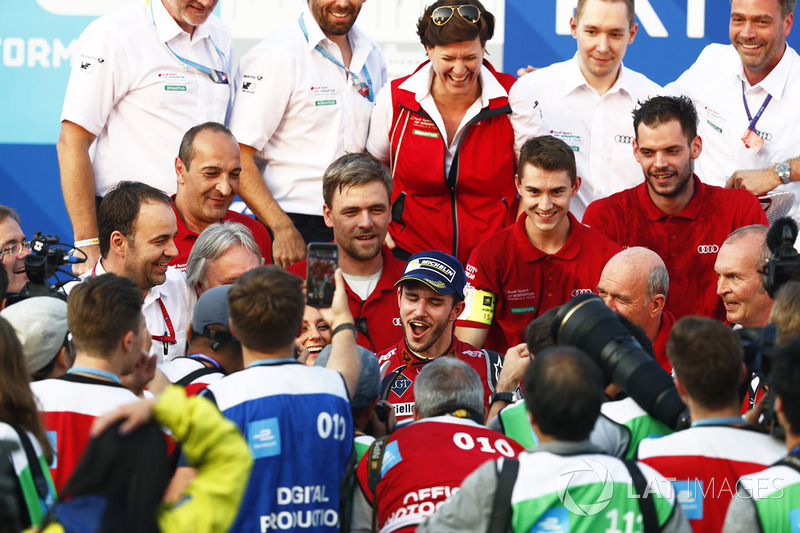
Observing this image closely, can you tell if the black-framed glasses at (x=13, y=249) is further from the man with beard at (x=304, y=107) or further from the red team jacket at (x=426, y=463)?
the red team jacket at (x=426, y=463)

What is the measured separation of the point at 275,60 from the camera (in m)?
5.45

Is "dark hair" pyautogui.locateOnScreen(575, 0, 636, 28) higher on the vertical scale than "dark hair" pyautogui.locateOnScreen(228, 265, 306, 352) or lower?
higher

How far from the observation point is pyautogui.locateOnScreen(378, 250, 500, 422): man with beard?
431cm

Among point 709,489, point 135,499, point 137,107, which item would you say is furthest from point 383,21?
point 135,499

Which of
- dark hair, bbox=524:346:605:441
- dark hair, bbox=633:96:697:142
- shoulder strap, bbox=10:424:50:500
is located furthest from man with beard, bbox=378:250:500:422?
shoulder strap, bbox=10:424:50:500

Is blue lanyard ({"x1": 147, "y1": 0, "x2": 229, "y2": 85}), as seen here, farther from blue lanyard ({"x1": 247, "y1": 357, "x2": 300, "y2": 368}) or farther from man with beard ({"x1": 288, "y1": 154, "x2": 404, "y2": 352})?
blue lanyard ({"x1": 247, "y1": 357, "x2": 300, "y2": 368})


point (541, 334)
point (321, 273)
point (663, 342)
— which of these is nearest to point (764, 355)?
point (541, 334)

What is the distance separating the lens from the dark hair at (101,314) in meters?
2.96

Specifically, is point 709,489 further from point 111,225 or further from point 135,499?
point 111,225

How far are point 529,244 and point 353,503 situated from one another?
1985 mm

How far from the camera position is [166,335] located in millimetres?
4445

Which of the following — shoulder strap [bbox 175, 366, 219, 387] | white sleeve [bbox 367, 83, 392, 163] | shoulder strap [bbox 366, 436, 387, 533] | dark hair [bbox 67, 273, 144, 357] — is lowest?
shoulder strap [bbox 366, 436, 387, 533]

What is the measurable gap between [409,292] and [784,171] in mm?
2119

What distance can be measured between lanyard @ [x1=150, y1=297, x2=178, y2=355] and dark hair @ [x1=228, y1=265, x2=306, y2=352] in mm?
1453
